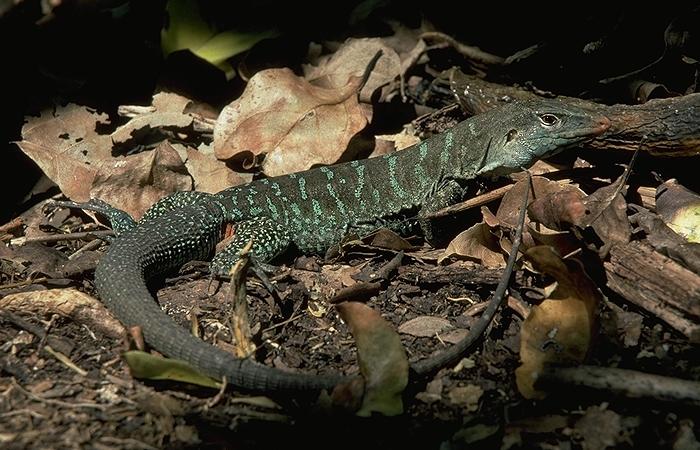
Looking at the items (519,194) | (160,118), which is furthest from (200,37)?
(519,194)

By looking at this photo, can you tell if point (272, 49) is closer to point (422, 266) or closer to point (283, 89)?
point (283, 89)

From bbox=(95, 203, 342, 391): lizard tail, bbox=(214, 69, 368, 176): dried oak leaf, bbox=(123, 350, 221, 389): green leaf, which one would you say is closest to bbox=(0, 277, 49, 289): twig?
bbox=(95, 203, 342, 391): lizard tail

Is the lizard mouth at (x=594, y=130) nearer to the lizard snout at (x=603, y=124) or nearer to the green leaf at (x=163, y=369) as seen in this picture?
the lizard snout at (x=603, y=124)

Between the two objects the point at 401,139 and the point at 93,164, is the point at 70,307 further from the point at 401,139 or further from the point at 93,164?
the point at 401,139

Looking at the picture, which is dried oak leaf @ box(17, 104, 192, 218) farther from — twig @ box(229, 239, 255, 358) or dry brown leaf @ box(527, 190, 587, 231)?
dry brown leaf @ box(527, 190, 587, 231)

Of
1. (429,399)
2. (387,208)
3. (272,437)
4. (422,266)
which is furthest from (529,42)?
(272,437)

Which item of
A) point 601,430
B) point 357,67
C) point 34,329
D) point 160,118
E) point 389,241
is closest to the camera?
point 601,430
